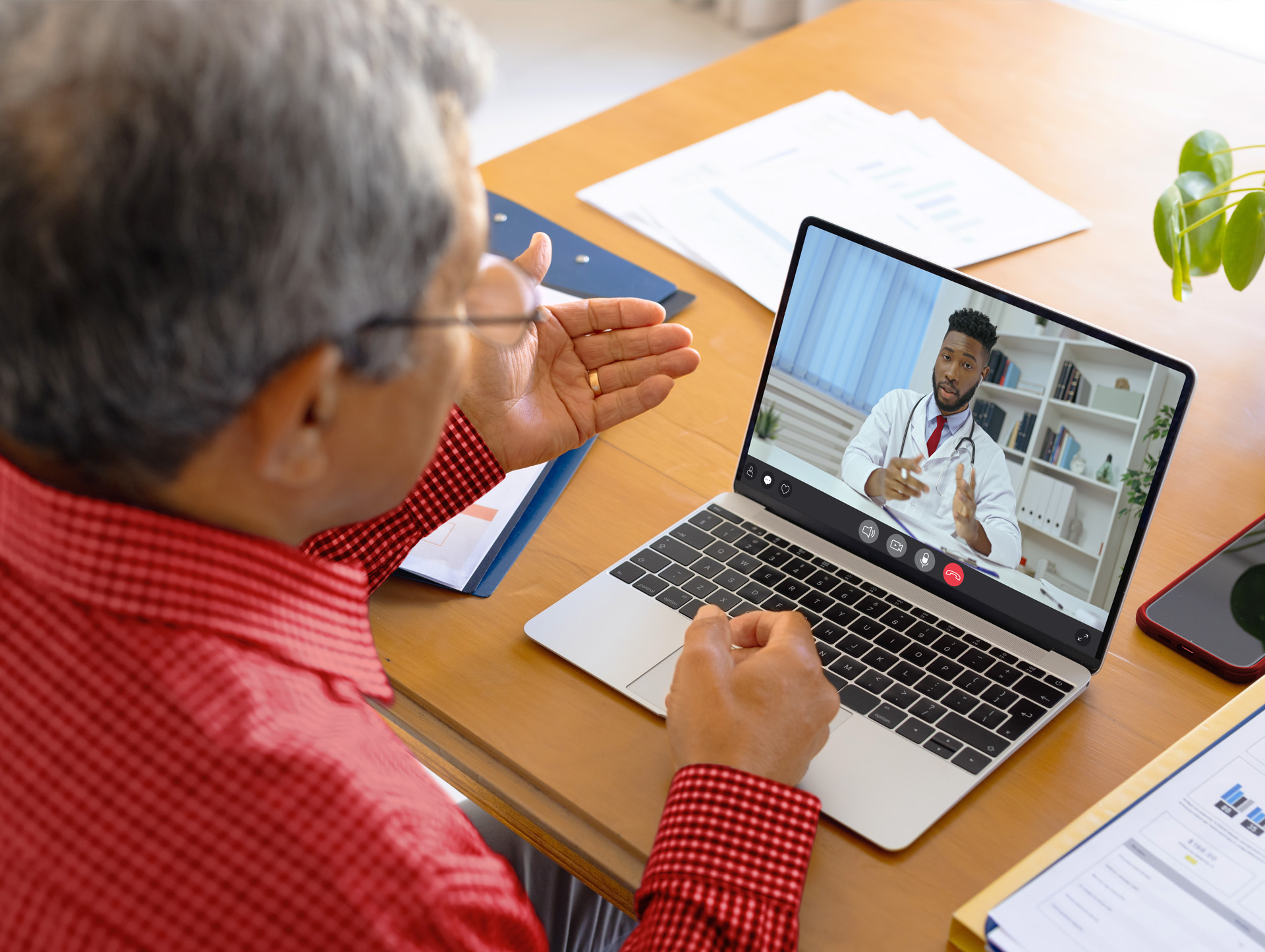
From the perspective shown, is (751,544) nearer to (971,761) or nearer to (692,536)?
(692,536)

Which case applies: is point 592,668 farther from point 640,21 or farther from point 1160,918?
point 640,21

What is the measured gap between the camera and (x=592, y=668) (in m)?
0.82

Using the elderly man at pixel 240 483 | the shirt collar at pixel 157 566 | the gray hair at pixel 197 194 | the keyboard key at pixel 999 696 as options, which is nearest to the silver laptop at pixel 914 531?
the keyboard key at pixel 999 696

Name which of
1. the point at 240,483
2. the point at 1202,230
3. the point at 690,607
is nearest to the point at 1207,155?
the point at 1202,230

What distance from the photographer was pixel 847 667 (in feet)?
2.68

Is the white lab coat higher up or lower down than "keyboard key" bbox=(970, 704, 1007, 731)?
higher up

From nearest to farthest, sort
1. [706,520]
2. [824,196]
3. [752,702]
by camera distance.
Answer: [752,702] → [706,520] → [824,196]

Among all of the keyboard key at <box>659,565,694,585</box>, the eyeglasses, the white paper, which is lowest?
the white paper

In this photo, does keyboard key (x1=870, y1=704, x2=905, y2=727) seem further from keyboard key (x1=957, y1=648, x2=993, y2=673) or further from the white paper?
the white paper

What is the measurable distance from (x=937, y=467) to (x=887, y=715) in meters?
0.20

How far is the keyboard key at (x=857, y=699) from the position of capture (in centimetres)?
79

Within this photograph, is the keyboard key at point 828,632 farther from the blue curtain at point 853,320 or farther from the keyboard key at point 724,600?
the blue curtain at point 853,320

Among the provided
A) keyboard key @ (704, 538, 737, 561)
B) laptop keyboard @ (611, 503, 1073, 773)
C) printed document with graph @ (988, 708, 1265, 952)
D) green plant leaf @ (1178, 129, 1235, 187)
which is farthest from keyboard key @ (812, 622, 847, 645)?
green plant leaf @ (1178, 129, 1235, 187)

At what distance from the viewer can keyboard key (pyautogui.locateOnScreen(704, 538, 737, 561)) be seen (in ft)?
3.00
